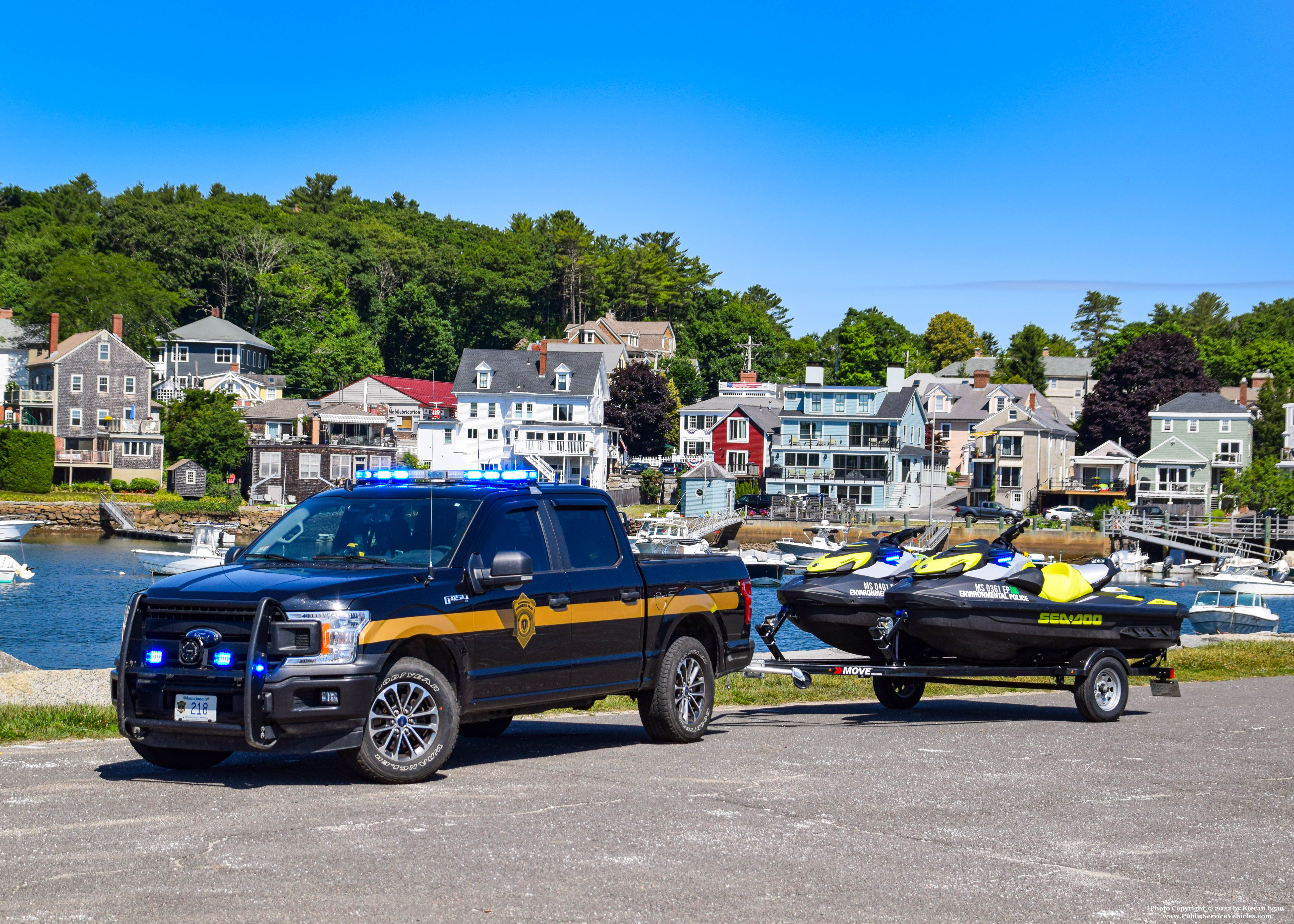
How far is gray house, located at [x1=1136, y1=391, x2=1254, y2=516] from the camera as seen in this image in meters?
94.4

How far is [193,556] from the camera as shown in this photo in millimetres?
56625

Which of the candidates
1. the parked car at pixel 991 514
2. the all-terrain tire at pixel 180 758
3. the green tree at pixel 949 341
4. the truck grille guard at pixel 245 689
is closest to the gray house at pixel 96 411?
the parked car at pixel 991 514

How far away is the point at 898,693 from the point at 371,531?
7516 millimetres

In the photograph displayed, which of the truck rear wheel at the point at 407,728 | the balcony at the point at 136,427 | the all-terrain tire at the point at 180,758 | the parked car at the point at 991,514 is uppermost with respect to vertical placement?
the balcony at the point at 136,427

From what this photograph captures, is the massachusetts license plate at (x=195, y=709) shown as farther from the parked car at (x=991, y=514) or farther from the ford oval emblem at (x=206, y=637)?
the parked car at (x=991, y=514)

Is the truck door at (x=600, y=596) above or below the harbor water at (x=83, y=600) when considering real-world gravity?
above

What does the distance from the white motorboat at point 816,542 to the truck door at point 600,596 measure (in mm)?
54036

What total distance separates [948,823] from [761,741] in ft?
12.0

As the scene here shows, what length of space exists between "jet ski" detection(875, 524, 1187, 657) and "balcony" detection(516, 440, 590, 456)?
8277 cm

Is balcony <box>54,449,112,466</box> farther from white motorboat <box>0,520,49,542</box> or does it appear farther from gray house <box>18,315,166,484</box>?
white motorboat <box>0,520,49,542</box>

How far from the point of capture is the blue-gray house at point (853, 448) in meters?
93.2

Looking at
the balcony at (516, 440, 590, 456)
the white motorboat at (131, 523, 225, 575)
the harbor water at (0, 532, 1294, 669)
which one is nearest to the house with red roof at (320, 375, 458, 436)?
the balcony at (516, 440, 590, 456)

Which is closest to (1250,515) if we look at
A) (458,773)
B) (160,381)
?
(160,381)

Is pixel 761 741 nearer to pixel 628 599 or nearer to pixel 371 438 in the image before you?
pixel 628 599
